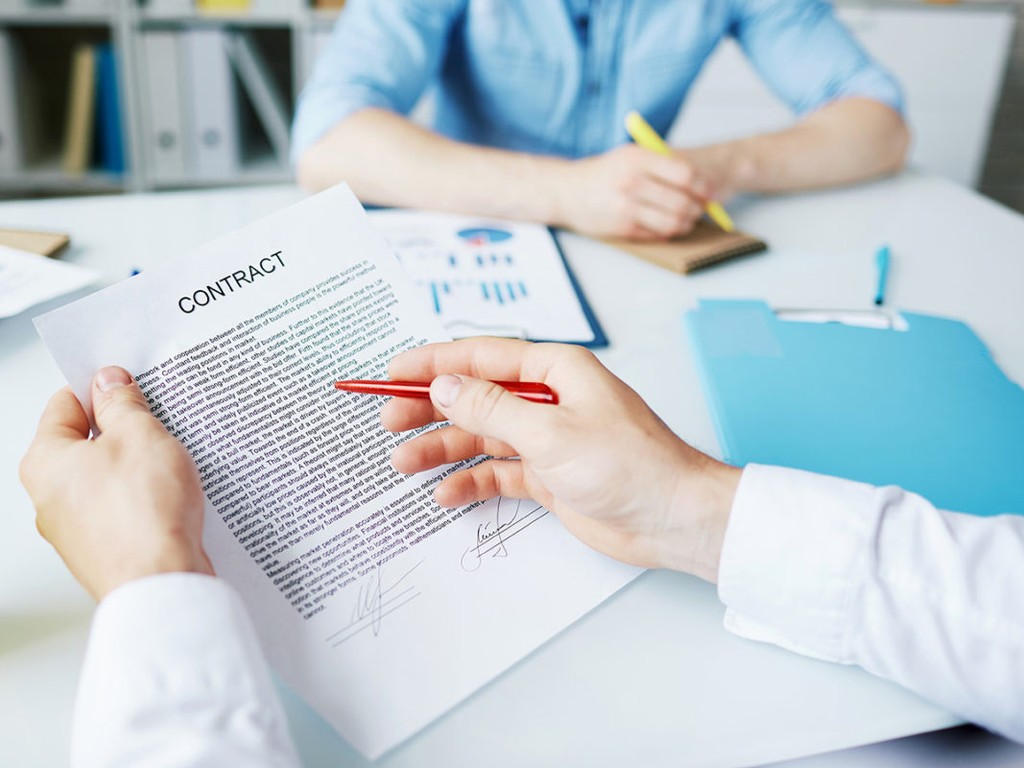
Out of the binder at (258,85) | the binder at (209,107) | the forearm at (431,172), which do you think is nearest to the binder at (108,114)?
the binder at (209,107)

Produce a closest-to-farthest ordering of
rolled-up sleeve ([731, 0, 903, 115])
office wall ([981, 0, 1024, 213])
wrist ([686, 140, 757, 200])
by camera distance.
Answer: wrist ([686, 140, 757, 200]) < rolled-up sleeve ([731, 0, 903, 115]) < office wall ([981, 0, 1024, 213])

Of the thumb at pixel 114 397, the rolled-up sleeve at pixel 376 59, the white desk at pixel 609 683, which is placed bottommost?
the white desk at pixel 609 683

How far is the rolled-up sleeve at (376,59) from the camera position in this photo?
1079 millimetres

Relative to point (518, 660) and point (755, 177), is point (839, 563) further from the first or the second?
point (755, 177)

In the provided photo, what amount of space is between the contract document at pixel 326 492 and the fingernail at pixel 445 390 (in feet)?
0.18

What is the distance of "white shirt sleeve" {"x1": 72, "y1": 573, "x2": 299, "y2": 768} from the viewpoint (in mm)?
356

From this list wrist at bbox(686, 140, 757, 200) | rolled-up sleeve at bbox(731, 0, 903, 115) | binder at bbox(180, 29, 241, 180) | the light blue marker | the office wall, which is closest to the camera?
the light blue marker

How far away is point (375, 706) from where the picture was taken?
0.42 metres

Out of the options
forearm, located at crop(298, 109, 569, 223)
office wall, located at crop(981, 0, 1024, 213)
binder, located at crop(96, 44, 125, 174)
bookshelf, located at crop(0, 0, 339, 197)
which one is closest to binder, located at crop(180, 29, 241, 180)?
bookshelf, located at crop(0, 0, 339, 197)

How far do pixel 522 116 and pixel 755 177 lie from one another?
14.9 inches

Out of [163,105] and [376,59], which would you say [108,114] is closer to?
[163,105]

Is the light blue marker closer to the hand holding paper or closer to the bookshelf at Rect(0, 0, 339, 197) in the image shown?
the hand holding paper

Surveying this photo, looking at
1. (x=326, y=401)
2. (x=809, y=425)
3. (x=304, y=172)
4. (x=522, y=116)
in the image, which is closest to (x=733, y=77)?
(x=522, y=116)
